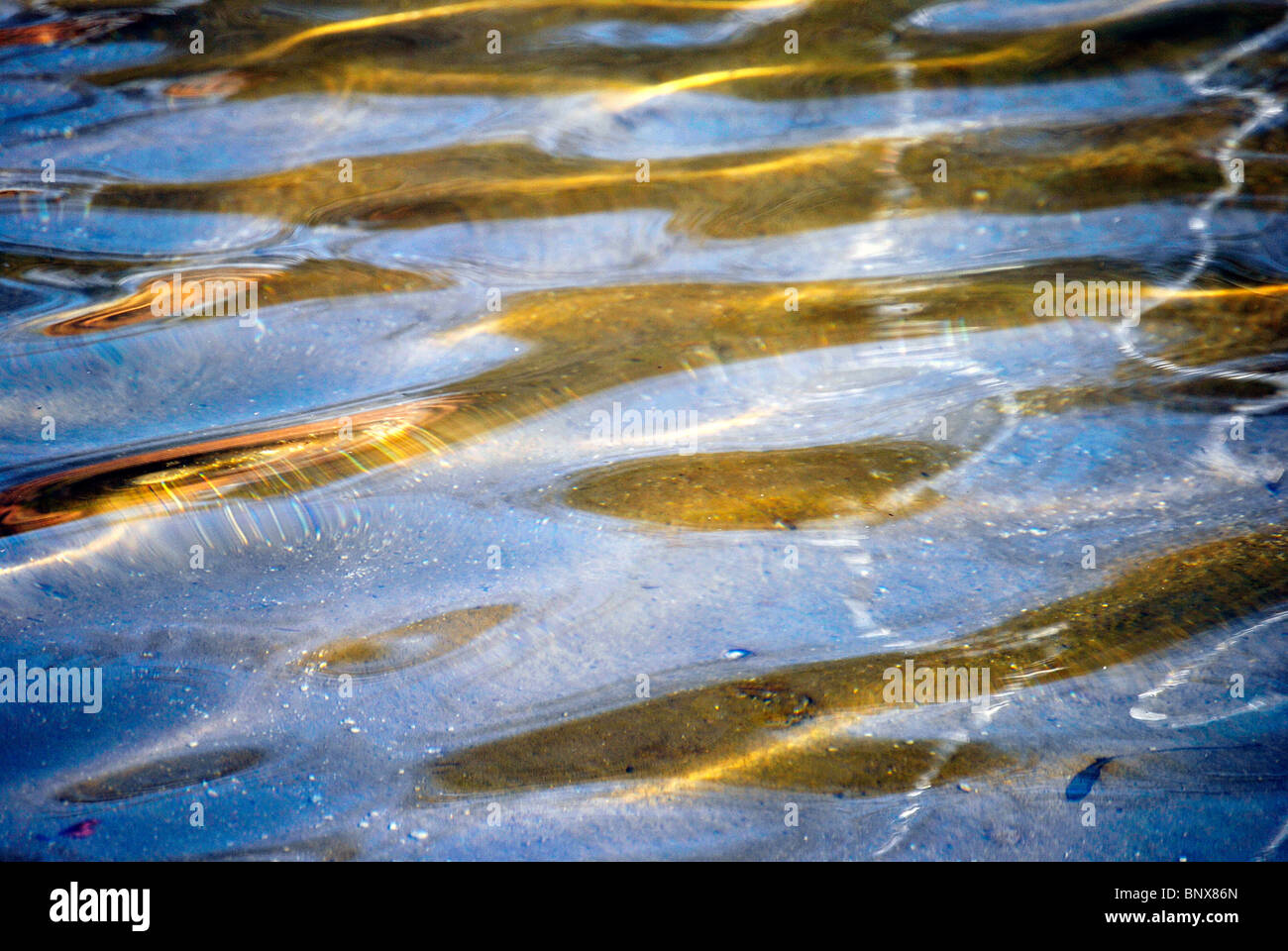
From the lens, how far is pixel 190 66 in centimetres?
304

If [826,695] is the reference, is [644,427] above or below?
above

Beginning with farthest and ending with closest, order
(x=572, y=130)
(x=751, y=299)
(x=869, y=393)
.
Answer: (x=572, y=130) < (x=751, y=299) < (x=869, y=393)

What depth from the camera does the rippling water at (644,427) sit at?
1.44m

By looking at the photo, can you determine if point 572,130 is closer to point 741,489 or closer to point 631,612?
point 741,489

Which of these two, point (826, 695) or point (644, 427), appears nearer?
point (826, 695)

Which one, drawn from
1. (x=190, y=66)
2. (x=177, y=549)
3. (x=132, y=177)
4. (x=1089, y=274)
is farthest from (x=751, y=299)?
(x=190, y=66)

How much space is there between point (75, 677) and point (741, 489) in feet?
4.24

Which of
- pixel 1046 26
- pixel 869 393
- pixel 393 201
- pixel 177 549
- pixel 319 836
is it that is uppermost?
pixel 1046 26

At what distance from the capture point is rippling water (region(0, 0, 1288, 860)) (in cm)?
144

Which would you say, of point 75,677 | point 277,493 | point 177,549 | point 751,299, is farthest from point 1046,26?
point 75,677

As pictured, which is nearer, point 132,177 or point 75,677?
point 75,677

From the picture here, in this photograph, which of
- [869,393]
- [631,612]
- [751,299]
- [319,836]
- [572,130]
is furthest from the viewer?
[572,130]

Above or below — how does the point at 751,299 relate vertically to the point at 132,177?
below

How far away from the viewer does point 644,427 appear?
2.08m
